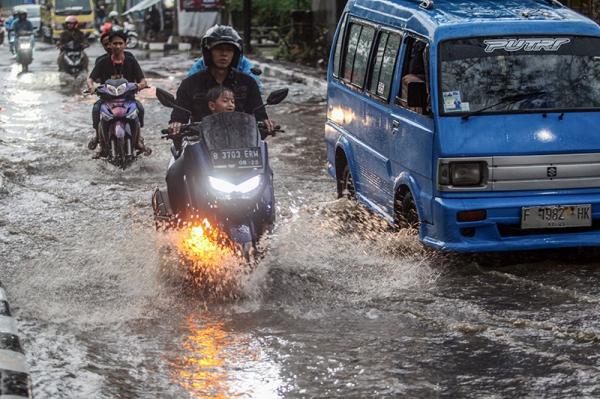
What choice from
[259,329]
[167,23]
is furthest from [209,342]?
[167,23]

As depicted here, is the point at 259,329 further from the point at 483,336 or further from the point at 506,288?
the point at 506,288

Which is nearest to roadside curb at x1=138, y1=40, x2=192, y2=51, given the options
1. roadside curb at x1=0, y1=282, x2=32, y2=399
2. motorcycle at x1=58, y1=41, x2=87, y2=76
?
motorcycle at x1=58, y1=41, x2=87, y2=76

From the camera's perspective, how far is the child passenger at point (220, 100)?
8484mm

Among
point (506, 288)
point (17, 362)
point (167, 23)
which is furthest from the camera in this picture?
point (167, 23)

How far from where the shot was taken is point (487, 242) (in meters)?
8.54

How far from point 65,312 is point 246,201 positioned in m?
1.28

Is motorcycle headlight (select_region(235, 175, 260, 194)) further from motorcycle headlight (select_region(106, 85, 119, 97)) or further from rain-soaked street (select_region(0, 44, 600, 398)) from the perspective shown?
motorcycle headlight (select_region(106, 85, 119, 97))

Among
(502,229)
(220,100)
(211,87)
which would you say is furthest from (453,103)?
(211,87)

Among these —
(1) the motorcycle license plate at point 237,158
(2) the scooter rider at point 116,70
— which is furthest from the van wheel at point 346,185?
(2) the scooter rider at point 116,70

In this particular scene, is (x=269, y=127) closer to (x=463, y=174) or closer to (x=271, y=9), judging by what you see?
(x=463, y=174)

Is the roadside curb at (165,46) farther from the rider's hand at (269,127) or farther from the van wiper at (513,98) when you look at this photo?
the van wiper at (513,98)

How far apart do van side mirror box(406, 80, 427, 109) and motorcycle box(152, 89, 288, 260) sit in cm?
100

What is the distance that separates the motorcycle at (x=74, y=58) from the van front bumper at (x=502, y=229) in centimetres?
2152

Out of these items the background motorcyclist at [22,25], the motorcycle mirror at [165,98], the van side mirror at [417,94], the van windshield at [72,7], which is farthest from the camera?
the van windshield at [72,7]
